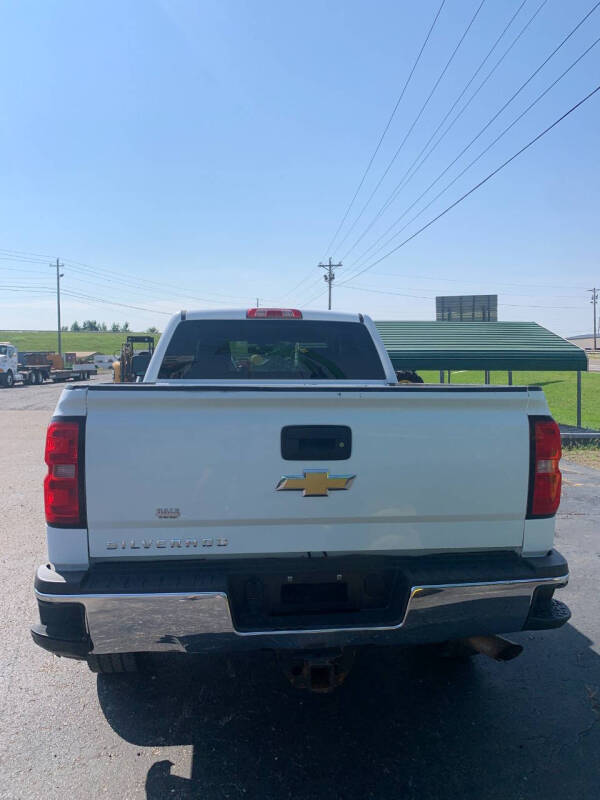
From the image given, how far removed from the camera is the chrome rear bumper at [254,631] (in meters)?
2.58

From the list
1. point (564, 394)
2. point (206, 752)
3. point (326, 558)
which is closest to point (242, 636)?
point (326, 558)

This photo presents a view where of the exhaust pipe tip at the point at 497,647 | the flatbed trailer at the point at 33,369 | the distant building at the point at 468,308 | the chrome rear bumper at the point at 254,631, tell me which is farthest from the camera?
the flatbed trailer at the point at 33,369

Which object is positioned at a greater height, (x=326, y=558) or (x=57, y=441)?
(x=57, y=441)

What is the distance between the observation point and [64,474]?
2662mm

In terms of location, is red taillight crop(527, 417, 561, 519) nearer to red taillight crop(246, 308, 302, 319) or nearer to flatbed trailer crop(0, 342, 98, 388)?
red taillight crop(246, 308, 302, 319)

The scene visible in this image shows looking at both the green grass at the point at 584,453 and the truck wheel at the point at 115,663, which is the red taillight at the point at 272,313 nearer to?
the truck wheel at the point at 115,663

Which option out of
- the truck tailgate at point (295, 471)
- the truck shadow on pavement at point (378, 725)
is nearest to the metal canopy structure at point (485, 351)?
the truck shadow on pavement at point (378, 725)

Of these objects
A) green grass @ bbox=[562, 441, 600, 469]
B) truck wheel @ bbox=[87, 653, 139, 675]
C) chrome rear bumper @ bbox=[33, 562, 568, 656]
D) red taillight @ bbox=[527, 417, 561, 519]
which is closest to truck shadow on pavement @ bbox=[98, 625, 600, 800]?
truck wheel @ bbox=[87, 653, 139, 675]

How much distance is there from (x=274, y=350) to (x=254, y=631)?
2661mm

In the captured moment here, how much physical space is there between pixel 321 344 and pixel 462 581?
2.63m

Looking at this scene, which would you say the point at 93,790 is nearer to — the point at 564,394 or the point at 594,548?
the point at 594,548

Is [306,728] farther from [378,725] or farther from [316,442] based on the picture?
[316,442]

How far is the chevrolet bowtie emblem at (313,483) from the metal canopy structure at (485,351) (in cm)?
1197

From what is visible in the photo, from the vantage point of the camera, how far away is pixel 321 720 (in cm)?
327
